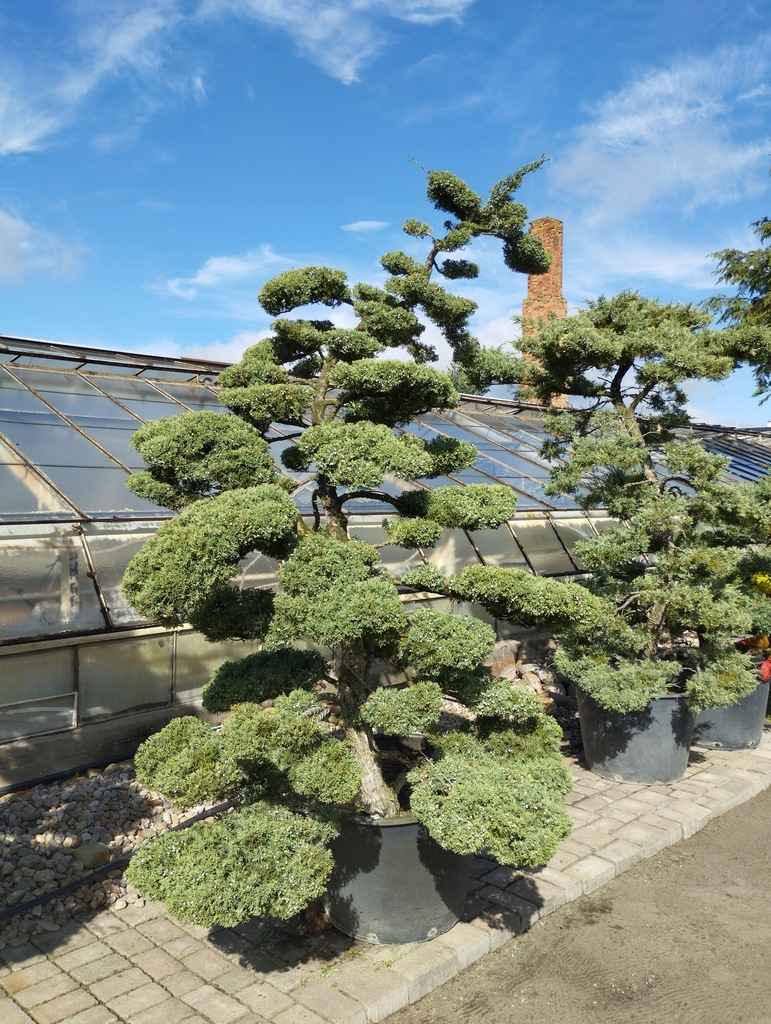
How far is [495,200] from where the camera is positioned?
5102mm

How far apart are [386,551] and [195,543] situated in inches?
215

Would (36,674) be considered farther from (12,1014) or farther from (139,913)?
(12,1014)

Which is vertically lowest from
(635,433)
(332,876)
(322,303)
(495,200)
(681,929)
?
(681,929)

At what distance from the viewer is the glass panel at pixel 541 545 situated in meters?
10.8

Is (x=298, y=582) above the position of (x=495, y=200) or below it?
below

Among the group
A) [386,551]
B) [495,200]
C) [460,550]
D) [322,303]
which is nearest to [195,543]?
[322,303]

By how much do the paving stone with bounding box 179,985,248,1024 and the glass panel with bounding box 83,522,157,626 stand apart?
334 centimetres

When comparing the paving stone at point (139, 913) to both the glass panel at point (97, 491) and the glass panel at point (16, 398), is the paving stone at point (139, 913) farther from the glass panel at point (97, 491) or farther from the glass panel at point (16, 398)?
the glass panel at point (16, 398)

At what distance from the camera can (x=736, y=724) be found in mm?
8422

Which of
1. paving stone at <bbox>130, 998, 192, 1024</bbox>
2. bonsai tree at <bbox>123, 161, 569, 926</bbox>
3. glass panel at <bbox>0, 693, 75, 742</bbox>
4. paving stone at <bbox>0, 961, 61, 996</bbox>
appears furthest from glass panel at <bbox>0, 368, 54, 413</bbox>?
paving stone at <bbox>130, 998, 192, 1024</bbox>

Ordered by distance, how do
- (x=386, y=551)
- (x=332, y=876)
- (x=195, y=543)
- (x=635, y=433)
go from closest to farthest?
Result: (x=195, y=543)
(x=332, y=876)
(x=635, y=433)
(x=386, y=551)

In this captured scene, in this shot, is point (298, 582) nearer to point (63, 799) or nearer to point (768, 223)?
point (63, 799)

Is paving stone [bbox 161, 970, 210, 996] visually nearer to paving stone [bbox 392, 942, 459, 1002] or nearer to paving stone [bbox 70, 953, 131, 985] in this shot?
paving stone [bbox 70, 953, 131, 985]

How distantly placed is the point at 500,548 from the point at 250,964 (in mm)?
6939
